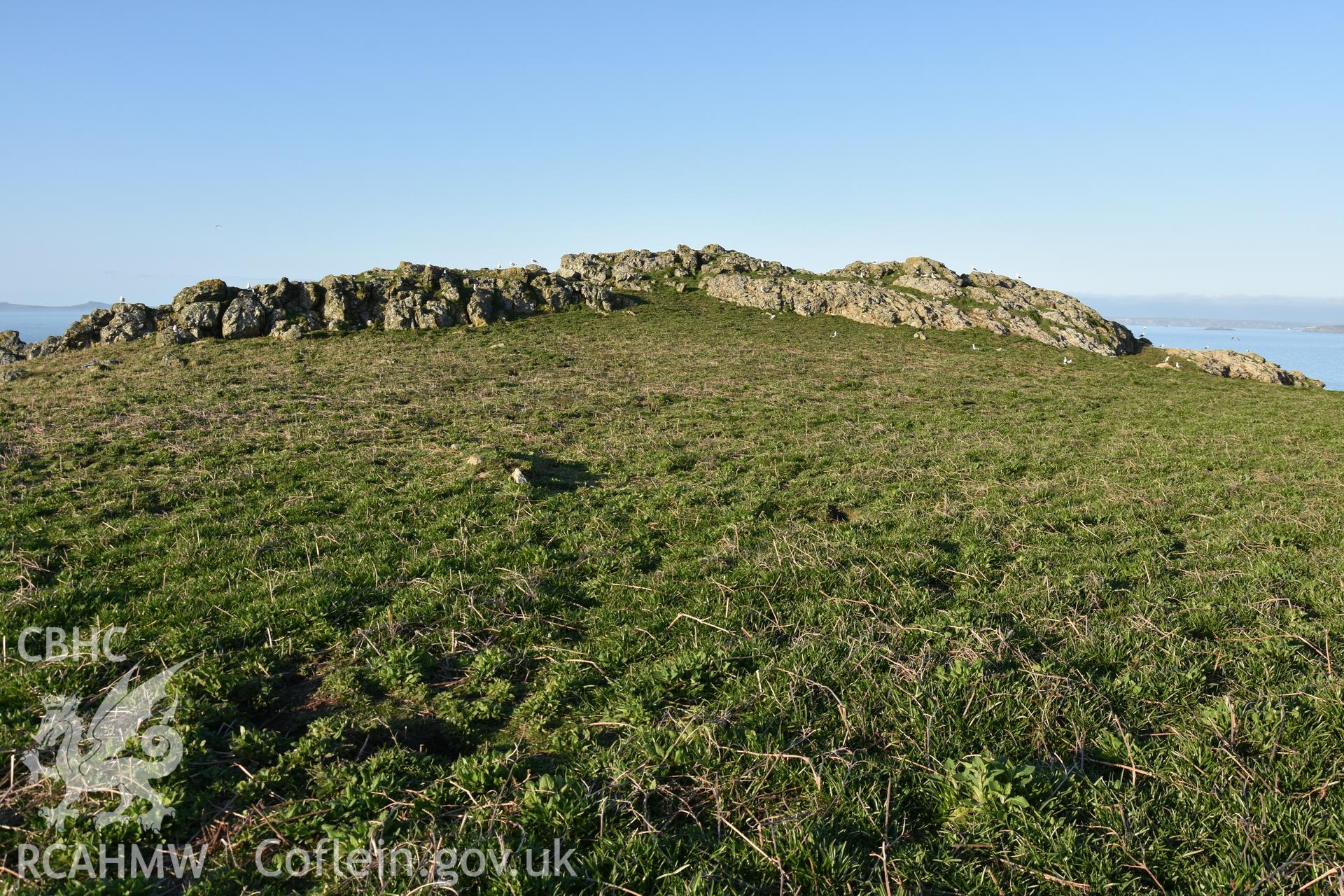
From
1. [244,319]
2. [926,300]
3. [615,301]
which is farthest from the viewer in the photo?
[926,300]

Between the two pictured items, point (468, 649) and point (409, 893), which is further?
point (468, 649)

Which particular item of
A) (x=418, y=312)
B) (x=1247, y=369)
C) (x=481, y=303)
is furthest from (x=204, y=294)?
(x=1247, y=369)

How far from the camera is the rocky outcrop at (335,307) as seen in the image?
128 feet

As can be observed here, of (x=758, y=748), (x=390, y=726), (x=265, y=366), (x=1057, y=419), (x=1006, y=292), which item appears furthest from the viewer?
(x=1006, y=292)

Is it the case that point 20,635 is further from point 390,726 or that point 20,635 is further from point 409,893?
point 409,893

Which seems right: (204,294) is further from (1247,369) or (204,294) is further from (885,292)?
(1247,369)

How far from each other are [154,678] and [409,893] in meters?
4.78

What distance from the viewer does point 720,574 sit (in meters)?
10.0

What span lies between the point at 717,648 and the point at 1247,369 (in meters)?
57.6

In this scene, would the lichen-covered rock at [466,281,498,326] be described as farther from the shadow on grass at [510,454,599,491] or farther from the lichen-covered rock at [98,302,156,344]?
the shadow on grass at [510,454,599,491]

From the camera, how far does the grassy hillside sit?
4.79m

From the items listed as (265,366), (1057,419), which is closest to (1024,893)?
(1057,419)

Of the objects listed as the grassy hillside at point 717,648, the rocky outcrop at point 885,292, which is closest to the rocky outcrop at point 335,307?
the rocky outcrop at point 885,292

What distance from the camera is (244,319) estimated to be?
40.2m
